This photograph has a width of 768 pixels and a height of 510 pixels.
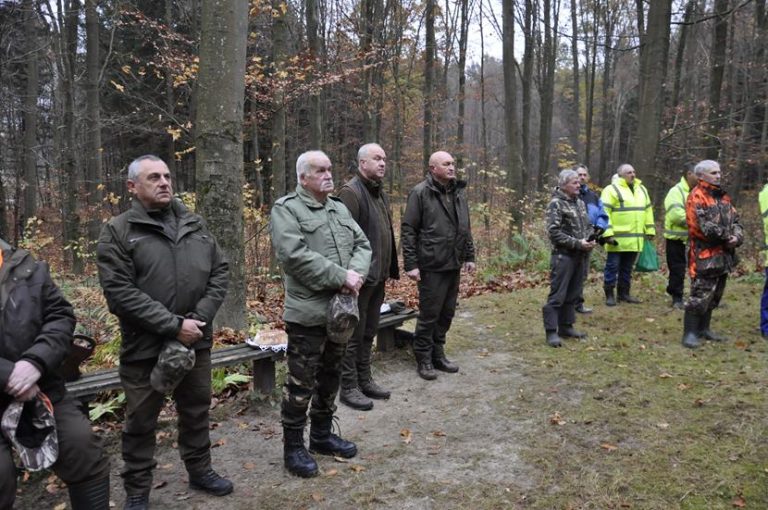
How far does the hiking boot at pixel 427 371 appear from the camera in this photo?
18.8ft

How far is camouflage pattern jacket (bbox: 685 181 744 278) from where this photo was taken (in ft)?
19.7

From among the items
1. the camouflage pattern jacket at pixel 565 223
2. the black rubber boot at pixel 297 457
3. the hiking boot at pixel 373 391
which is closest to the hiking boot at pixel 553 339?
the camouflage pattern jacket at pixel 565 223

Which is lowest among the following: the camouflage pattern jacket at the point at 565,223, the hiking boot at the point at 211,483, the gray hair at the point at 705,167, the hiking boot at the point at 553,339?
the hiking boot at the point at 211,483

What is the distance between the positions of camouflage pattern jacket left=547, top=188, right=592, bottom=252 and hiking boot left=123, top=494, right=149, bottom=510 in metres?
4.97

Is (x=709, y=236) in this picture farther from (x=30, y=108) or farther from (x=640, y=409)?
(x=30, y=108)

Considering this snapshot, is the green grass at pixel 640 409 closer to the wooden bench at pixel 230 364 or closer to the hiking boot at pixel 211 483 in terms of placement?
the hiking boot at pixel 211 483

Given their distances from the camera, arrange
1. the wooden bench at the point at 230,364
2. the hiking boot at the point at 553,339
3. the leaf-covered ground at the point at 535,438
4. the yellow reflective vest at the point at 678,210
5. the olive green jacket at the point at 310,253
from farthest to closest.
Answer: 1. the yellow reflective vest at the point at 678,210
2. the hiking boot at the point at 553,339
3. the wooden bench at the point at 230,364
4. the olive green jacket at the point at 310,253
5. the leaf-covered ground at the point at 535,438

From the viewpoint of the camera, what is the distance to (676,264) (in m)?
8.00

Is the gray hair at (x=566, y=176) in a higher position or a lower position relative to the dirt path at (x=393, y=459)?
higher

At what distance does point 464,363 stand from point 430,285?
1.30 m

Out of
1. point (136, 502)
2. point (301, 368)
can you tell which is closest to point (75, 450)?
point (136, 502)

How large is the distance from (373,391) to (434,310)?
1055 millimetres

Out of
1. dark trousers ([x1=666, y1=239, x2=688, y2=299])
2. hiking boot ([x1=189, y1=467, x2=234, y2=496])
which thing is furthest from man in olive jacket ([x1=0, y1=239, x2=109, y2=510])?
dark trousers ([x1=666, y1=239, x2=688, y2=299])

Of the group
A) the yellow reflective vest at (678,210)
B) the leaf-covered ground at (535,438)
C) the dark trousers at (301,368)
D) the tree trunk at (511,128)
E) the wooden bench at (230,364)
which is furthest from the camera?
the tree trunk at (511,128)
